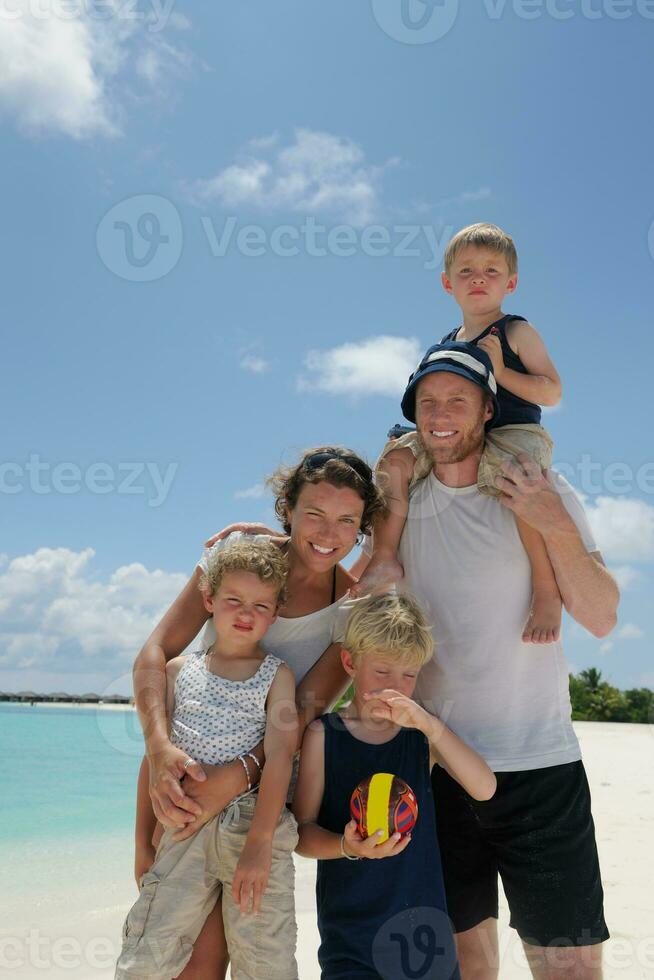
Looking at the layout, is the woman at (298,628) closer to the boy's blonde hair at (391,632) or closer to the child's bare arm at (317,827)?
the child's bare arm at (317,827)

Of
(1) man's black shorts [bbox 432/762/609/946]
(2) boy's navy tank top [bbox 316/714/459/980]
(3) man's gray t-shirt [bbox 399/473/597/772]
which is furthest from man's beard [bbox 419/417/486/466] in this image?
(1) man's black shorts [bbox 432/762/609/946]

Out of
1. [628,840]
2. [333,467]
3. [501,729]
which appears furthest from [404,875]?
[628,840]

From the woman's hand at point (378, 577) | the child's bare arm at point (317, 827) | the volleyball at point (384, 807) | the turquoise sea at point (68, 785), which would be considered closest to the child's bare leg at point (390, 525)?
the woman's hand at point (378, 577)

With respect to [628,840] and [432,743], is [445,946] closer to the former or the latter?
[432,743]

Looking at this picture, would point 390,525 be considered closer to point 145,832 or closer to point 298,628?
point 298,628

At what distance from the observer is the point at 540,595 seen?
333 cm

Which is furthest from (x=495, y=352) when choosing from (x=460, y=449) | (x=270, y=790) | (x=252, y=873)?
(x=252, y=873)

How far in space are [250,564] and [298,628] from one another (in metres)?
0.38

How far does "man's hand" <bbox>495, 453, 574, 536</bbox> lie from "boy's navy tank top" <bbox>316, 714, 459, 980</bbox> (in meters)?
0.97

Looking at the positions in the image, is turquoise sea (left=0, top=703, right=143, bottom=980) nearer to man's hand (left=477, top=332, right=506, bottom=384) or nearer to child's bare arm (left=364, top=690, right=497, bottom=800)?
child's bare arm (left=364, top=690, right=497, bottom=800)

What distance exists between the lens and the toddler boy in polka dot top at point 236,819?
2.83 metres

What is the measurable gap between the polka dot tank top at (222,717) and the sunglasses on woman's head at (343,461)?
2.81 ft

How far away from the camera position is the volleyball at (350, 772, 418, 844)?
2723mm

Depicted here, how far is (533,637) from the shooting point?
3262mm
